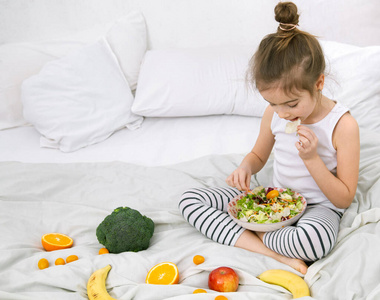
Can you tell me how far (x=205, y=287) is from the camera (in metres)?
1.09

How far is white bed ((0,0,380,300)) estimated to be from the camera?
1.11 metres

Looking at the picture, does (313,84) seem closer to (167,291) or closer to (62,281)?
(167,291)

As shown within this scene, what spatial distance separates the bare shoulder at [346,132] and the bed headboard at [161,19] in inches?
47.1

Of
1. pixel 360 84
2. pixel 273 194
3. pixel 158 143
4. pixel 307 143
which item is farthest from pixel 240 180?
pixel 360 84

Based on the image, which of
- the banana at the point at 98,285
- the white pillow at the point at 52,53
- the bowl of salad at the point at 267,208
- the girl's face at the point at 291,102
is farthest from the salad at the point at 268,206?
the white pillow at the point at 52,53

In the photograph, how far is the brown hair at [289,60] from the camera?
114cm

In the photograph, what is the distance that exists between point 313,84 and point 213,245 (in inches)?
19.3

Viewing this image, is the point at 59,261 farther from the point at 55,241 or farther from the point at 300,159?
the point at 300,159

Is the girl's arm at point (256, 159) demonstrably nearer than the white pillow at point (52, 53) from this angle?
Yes

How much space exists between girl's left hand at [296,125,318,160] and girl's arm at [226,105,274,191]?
0.73 feet

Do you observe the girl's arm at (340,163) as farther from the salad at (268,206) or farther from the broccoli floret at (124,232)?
the broccoli floret at (124,232)

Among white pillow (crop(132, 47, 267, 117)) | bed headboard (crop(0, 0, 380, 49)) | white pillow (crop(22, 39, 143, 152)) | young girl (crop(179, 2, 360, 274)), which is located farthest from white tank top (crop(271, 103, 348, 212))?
bed headboard (crop(0, 0, 380, 49))

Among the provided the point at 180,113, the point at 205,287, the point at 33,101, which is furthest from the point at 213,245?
the point at 33,101

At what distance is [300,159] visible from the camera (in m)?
1.34
